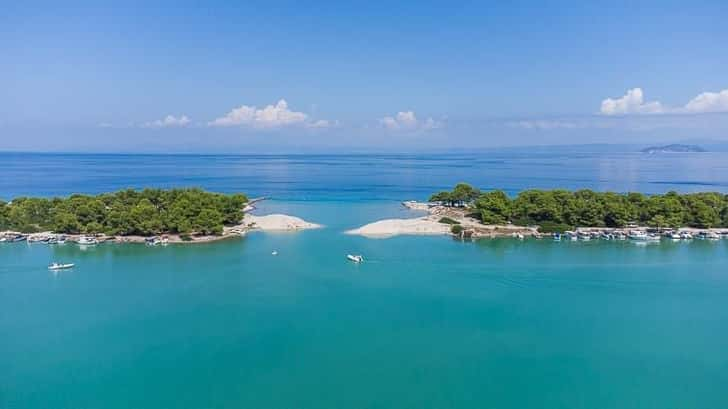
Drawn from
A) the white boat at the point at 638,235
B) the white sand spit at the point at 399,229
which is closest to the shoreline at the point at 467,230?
the white sand spit at the point at 399,229

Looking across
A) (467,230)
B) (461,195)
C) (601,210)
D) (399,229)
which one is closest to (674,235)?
(601,210)

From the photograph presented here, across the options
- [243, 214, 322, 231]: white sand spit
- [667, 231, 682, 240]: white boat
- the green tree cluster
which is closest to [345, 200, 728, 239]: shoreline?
[667, 231, 682, 240]: white boat

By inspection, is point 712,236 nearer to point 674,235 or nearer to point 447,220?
point 674,235

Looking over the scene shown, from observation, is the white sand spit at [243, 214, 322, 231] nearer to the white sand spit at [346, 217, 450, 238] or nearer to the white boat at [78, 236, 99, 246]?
the white sand spit at [346, 217, 450, 238]

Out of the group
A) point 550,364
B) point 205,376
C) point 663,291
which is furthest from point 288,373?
point 663,291

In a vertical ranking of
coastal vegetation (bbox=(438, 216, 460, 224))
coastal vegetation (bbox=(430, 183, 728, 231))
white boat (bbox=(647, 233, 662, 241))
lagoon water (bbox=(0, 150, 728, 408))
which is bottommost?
lagoon water (bbox=(0, 150, 728, 408))

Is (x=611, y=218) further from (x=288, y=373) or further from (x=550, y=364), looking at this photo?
(x=288, y=373)

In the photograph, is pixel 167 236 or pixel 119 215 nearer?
pixel 119 215
